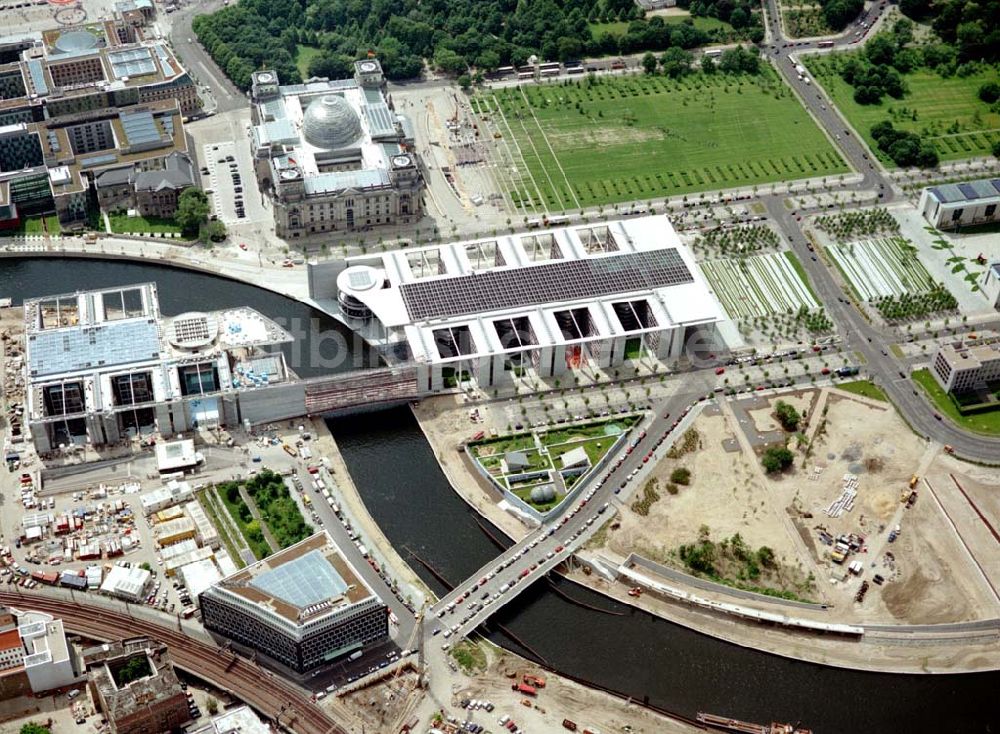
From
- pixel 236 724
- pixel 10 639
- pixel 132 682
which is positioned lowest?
pixel 236 724

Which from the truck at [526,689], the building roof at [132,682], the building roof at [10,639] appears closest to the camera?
the building roof at [132,682]

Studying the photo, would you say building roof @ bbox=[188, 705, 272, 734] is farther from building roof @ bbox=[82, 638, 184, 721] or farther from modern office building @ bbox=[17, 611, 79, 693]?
modern office building @ bbox=[17, 611, 79, 693]

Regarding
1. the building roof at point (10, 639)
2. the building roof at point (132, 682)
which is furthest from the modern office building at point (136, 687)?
the building roof at point (10, 639)

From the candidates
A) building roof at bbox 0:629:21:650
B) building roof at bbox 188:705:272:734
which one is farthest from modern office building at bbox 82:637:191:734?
building roof at bbox 0:629:21:650

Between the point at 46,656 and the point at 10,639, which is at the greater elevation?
the point at 10,639

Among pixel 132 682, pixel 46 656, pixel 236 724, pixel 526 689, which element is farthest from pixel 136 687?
pixel 526 689

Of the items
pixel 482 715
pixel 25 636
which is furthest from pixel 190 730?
pixel 482 715

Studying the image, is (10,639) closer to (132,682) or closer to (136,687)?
(132,682)

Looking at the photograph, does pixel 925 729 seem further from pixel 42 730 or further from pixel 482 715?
pixel 42 730

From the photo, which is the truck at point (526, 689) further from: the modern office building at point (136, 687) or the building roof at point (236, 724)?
the modern office building at point (136, 687)
